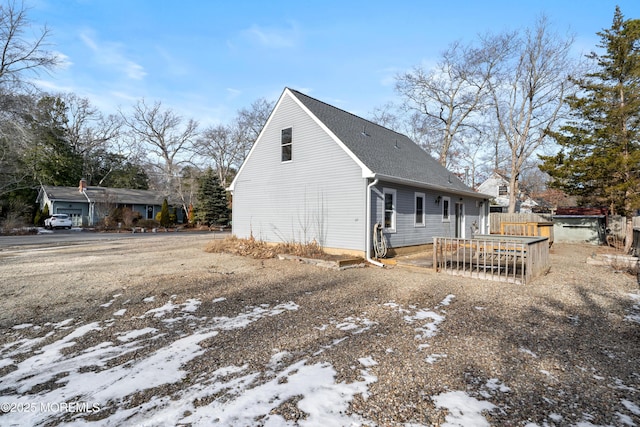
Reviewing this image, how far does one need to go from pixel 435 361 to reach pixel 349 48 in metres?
13.5

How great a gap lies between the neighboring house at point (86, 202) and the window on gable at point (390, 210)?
85.4 feet

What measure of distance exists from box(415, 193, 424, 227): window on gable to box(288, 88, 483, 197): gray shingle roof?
24.6 inches

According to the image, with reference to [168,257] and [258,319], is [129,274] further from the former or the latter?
[258,319]

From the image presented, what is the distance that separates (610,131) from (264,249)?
48.3 ft

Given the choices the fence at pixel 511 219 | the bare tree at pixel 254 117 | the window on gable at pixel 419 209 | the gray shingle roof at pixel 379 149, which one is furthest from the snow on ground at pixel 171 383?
the bare tree at pixel 254 117

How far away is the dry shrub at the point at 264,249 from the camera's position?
422 inches

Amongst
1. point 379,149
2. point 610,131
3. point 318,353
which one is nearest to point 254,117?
point 379,149

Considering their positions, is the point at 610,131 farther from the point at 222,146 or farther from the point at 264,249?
the point at 222,146

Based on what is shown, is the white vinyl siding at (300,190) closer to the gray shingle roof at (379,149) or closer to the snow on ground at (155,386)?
the gray shingle roof at (379,149)

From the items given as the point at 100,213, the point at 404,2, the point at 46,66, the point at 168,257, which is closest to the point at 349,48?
the point at 404,2

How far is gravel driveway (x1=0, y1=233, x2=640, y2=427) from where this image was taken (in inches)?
101

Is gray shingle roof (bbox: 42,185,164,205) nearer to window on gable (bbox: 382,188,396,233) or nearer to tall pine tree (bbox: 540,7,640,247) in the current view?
window on gable (bbox: 382,188,396,233)

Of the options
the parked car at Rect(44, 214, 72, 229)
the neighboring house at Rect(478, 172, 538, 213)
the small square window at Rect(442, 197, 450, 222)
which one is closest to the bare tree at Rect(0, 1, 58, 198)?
the parked car at Rect(44, 214, 72, 229)

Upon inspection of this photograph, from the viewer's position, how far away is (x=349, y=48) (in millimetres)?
13641
